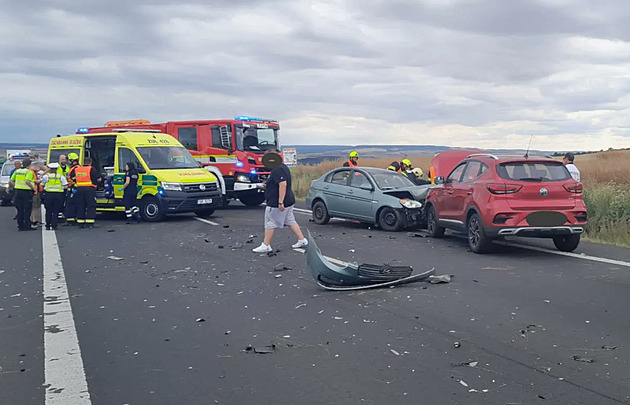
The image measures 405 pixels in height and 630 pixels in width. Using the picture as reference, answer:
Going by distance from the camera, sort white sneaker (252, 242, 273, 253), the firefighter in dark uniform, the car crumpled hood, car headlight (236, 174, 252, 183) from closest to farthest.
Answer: white sneaker (252, 242, 273, 253) → the car crumpled hood → the firefighter in dark uniform → car headlight (236, 174, 252, 183)

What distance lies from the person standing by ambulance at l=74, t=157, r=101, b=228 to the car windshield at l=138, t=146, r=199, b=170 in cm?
166

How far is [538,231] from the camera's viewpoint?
1095cm

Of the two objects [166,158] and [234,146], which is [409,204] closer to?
[166,158]

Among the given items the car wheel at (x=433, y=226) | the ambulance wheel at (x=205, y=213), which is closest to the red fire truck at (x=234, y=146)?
the ambulance wheel at (x=205, y=213)

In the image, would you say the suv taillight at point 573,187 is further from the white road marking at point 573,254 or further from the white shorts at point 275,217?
the white shorts at point 275,217

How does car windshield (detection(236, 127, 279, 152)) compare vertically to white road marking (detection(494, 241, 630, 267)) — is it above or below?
above

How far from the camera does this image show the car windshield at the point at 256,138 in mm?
22250

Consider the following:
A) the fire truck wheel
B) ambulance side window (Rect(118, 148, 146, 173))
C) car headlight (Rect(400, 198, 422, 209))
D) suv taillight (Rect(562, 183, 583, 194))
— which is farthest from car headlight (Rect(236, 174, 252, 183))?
suv taillight (Rect(562, 183, 583, 194))

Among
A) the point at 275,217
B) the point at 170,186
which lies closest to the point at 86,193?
the point at 170,186

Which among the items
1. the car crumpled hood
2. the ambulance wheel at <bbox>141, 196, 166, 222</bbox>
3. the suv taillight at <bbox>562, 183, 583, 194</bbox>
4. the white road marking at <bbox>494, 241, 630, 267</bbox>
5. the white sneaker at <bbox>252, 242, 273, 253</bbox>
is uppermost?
the suv taillight at <bbox>562, 183, 583, 194</bbox>

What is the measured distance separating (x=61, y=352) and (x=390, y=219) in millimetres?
9819

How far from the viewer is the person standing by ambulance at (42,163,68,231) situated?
55.4 feet

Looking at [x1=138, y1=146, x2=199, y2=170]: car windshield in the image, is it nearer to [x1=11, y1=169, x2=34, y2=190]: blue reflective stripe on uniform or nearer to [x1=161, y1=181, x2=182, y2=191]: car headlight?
[x1=161, y1=181, x2=182, y2=191]: car headlight

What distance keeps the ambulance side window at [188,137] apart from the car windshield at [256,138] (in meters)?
1.81
